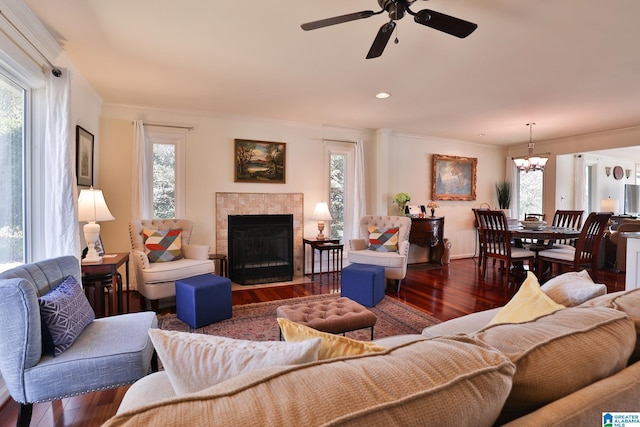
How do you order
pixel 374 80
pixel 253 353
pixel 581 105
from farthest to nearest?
pixel 581 105
pixel 374 80
pixel 253 353

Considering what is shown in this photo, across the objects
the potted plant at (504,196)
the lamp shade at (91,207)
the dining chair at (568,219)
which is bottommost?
the dining chair at (568,219)

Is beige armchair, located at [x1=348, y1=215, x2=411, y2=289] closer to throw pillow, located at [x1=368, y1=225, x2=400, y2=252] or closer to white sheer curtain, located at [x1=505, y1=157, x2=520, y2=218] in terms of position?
throw pillow, located at [x1=368, y1=225, x2=400, y2=252]

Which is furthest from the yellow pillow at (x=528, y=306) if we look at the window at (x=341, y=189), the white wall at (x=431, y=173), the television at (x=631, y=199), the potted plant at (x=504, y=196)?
the television at (x=631, y=199)

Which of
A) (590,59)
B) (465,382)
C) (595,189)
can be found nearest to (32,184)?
(465,382)

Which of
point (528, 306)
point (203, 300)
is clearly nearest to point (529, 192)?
point (528, 306)

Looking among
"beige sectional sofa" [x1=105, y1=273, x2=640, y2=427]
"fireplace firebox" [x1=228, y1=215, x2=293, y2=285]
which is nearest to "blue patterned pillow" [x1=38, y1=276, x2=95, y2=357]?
"beige sectional sofa" [x1=105, y1=273, x2=640, y2=427]

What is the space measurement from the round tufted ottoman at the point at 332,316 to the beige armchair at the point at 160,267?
1.59 m

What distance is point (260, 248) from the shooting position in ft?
15.6

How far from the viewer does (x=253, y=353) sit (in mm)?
754

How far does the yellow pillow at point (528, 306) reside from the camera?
1.23 m

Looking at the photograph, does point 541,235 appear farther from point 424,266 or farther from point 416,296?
point 424,266

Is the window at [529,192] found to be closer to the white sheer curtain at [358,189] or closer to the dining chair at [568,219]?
the dining chair at [568,219]

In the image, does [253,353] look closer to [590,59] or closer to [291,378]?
[291,378]

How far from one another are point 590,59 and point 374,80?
70.8 inches
